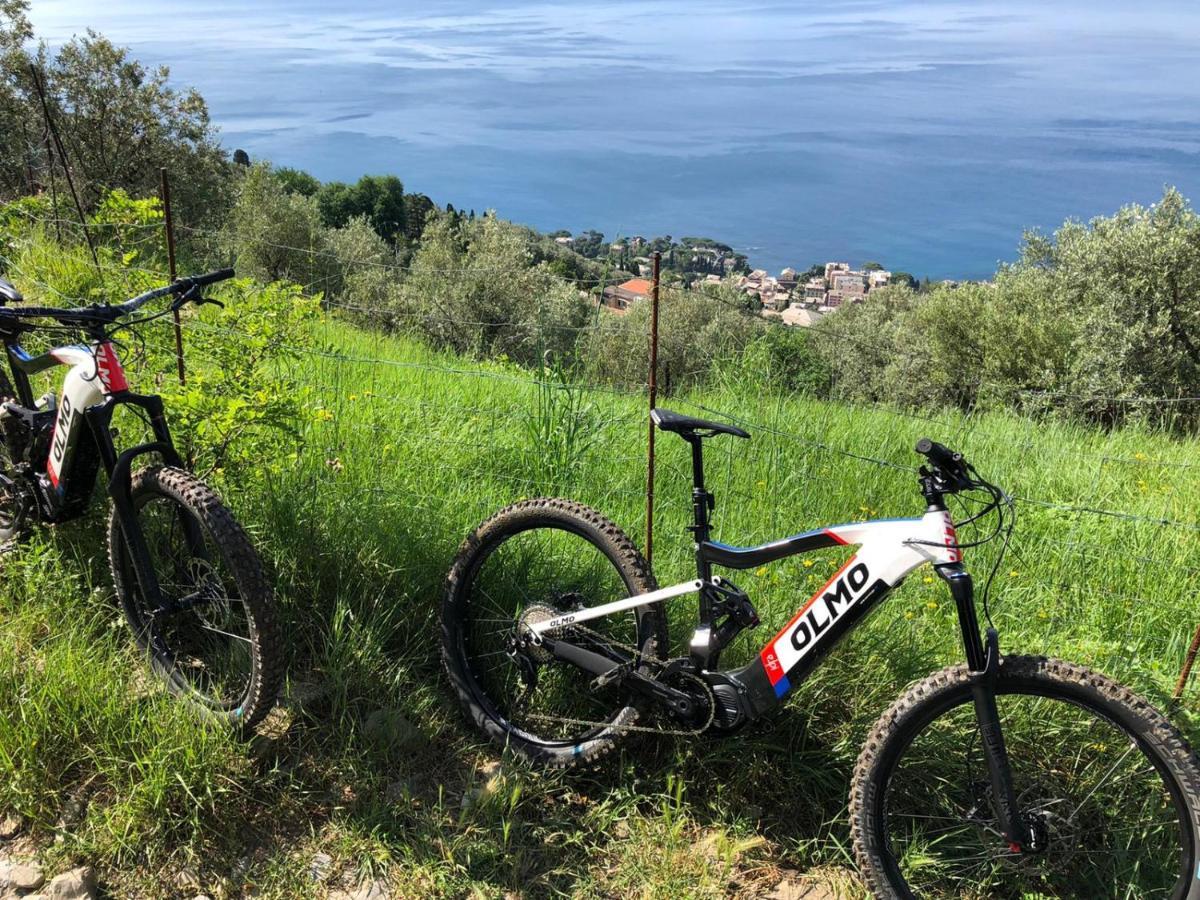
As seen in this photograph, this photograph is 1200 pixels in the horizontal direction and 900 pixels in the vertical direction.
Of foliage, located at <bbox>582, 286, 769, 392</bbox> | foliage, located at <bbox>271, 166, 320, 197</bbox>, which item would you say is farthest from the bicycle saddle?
foliage, located at <bbox>271, 166, 320, 197</bbox>

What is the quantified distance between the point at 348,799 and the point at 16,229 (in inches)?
278

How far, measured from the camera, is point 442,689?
3.24 meters

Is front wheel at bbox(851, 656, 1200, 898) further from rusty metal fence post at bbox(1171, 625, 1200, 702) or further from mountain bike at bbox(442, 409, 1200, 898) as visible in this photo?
rusty metal fence post at bbox(1171, 625, 1200, 702)

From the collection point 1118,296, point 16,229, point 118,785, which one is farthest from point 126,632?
point 1118,296

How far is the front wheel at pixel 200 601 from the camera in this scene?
2682mm

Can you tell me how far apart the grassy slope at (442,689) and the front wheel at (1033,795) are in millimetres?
280

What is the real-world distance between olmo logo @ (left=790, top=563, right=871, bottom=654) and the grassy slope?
0.55 m

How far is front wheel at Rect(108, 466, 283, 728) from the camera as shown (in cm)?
268

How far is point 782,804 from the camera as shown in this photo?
2.82 m

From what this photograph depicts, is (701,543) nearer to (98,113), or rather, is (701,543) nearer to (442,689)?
(442,689)

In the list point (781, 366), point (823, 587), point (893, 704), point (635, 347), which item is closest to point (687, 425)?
point (823, 587)

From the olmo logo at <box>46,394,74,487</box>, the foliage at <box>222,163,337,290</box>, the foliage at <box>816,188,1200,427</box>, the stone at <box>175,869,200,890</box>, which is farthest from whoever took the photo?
the foliage at <box>222,163,337,290</box>

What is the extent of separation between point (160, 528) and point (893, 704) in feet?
8.35

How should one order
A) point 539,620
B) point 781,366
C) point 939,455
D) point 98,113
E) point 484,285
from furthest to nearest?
point 484,285
point 98,113
point 781,366
point 539,620
point 939,455
